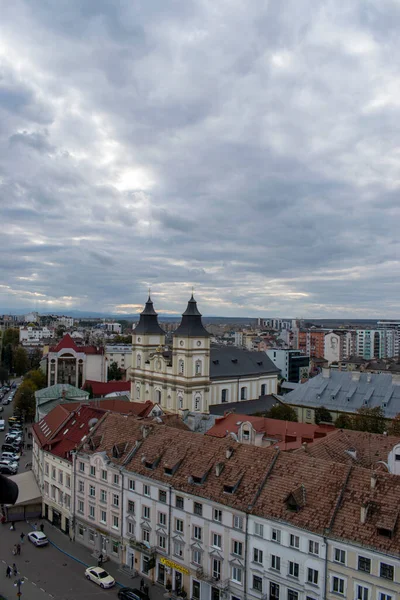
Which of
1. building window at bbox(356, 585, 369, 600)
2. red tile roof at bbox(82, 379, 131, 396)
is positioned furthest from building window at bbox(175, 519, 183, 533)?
red tile roof at bbox(82, 379, 131, 396)

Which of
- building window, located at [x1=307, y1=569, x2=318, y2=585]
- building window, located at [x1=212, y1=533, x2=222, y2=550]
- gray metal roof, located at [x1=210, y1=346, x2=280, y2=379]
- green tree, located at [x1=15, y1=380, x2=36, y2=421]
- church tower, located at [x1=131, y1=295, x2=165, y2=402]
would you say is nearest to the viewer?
building window, located at [x1=307, y1=569, x2=318, y2=585]

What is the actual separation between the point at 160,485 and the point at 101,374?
9469 cm

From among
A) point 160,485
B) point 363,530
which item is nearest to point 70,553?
point 160,485

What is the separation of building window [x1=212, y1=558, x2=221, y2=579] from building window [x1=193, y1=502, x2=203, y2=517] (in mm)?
2652

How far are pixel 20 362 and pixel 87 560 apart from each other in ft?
394

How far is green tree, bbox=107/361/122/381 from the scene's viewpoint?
128 m

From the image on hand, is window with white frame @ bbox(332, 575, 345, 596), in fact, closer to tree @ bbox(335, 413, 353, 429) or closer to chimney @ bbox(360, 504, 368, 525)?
chimney @ bbox(360, 504, 368, 525)

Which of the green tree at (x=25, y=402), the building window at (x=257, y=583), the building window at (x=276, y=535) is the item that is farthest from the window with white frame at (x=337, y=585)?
the green tree at (x=25, y=402)

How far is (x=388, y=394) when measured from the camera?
72000 mm

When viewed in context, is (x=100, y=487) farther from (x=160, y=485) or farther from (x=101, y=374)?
(x=101, y=374)

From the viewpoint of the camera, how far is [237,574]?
1137 inches

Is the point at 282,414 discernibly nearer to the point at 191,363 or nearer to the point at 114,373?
the point at 191,363

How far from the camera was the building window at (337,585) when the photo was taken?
25.1 metres

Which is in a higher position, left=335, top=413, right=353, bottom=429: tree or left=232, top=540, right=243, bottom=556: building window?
left=335, top=413, right=353, bottom=429: tree
